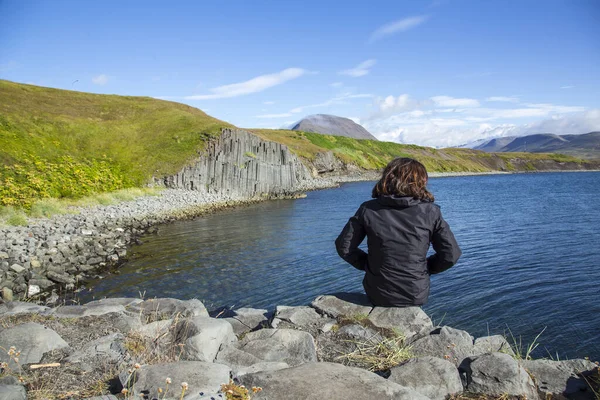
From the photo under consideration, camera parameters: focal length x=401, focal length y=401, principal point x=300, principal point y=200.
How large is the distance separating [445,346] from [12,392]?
5.54m

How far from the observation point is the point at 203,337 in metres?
5.88

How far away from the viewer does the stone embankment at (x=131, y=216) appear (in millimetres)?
17156

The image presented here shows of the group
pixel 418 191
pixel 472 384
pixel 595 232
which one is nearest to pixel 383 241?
pixel 418 191

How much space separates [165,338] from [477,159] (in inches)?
7721

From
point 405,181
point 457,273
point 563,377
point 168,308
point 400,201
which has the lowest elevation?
point 457,273

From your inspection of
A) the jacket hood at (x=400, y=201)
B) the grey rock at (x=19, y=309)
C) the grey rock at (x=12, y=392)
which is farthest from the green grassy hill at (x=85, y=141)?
the jacket hood at (x=400, y=201)

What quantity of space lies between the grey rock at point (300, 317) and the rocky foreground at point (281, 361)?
20 millimetres

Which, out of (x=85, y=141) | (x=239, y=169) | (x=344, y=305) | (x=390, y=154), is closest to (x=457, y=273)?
(x=344, y=305)

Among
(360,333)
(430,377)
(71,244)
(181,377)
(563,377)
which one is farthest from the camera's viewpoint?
(71,244)

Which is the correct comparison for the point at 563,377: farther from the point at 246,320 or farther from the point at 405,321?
the point at 246,320

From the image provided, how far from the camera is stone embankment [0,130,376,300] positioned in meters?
17.2

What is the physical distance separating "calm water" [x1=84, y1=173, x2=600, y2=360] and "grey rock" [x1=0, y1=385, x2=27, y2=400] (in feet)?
29.3

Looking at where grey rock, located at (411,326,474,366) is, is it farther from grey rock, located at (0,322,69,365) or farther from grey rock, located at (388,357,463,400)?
grey rock, located at (0,322,69,365)

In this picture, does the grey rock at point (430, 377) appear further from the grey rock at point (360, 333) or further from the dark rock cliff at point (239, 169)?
the dark rock cliff at point (239, 169)
